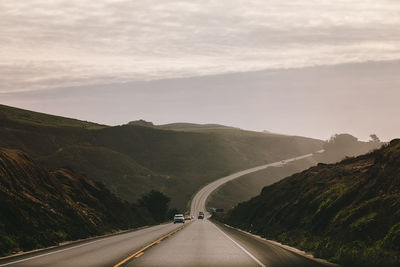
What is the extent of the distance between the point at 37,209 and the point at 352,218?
827 inches

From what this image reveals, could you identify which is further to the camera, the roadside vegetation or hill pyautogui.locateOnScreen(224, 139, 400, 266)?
the roadside vegetation

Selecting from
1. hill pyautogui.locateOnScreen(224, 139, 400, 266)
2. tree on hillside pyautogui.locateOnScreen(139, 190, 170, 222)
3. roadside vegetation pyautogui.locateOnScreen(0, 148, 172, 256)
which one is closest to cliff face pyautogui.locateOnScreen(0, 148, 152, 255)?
roadside vegetation pyautogui.locateOnScreen(0, 148, 172, 256)

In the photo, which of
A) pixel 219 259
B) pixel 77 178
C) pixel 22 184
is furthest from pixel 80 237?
pixel 77 178

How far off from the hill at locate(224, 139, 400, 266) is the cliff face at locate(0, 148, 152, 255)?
48.4 ft

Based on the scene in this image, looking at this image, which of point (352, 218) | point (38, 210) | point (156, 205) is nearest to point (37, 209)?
point (38, 210)

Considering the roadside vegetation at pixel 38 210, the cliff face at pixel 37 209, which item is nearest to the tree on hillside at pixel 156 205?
the roadside vegetation at pixel 38 210

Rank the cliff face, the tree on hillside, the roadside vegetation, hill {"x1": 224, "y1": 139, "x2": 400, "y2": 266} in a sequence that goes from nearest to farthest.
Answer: hill {"x1": 224, "y1": 139, "x2": 400, "y2": 266}, the roadside vegetation, the cliff face, the tree on hillside

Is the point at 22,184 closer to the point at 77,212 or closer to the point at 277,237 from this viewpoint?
the point at 77,212

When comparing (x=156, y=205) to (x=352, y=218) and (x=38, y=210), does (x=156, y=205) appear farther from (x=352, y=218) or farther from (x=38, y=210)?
(x=352, y=218)

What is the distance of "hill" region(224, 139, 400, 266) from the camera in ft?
57.9

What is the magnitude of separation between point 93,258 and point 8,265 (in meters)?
3.45

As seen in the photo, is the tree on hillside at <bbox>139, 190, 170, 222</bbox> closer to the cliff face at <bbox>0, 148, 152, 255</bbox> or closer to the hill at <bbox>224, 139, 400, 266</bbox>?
the cliff face at <bbox>0, 148, 152, 255</bbox>

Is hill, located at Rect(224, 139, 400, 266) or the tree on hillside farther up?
hill, located at Rect(224, 139, 400, 266)

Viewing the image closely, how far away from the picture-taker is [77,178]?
60.5 metres
